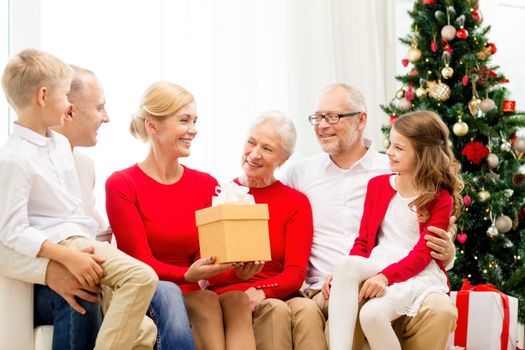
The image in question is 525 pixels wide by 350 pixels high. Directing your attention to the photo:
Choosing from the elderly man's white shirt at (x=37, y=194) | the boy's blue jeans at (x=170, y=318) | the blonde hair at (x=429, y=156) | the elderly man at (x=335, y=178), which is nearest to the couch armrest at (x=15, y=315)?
the elderly man's white shirt at (x=37, y=194)

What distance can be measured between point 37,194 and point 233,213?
66 centimetres

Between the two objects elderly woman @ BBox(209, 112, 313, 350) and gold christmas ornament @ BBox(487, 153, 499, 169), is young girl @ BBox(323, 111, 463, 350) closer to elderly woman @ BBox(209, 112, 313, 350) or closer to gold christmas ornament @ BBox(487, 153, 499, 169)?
elderly woman @ BBox(209, 112, 313, 350)

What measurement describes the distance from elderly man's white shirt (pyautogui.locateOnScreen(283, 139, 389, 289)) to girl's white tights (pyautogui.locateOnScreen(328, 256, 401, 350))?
0.52m

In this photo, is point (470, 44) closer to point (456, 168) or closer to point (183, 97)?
point (456, 168)

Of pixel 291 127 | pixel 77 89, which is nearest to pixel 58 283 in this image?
pixel 77 89

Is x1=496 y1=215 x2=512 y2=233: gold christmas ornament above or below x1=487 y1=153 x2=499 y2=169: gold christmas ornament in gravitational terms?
below

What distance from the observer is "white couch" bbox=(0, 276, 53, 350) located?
2.50 m

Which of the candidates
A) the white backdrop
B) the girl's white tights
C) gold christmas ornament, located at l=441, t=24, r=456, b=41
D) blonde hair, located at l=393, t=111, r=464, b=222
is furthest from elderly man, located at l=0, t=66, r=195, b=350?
gold christmas ornament, located at l=441, t=24, r=456, b=41

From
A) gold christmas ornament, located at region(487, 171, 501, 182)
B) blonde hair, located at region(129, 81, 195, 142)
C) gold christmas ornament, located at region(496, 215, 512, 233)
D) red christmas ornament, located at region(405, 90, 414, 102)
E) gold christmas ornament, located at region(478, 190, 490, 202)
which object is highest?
red christmas ornament, located at region(405, 90, 414, 102)

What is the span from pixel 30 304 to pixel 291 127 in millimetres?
1372

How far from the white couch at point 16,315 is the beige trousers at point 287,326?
0.85 metres

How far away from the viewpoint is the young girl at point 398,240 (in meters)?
2.71

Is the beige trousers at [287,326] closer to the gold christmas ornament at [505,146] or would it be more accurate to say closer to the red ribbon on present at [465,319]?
the red ribbon on present at [465,319]

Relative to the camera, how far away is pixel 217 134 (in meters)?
4.38
